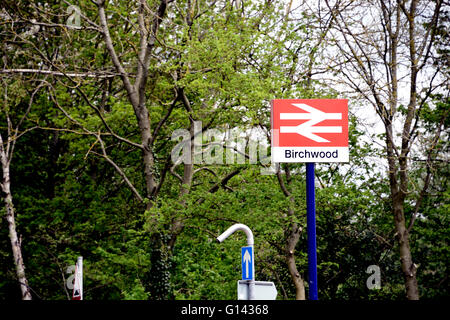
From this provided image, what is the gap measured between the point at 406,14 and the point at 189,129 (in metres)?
8.12

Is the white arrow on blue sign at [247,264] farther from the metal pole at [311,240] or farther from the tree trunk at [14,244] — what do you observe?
the tree trunk at [14,244]

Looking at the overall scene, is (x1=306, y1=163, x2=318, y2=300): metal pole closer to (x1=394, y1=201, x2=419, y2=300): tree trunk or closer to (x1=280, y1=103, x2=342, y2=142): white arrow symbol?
(x1=280, y1=103, x2=342, y2=142): white arrow symbol

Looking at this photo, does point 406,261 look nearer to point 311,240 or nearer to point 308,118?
point 311,240

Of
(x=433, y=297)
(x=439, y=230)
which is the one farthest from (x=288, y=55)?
(x=433, y=297)

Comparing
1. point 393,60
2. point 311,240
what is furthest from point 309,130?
point 393,60

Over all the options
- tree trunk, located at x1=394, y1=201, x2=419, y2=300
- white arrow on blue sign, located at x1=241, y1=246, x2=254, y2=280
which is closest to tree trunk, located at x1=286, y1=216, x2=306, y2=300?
tree trunk, located at x1=394, y1=201, x2=419, y2=300

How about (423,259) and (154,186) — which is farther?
(423,259)

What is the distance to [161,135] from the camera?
23344 millimetres

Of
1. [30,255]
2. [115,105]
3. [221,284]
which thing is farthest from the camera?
[30,255]

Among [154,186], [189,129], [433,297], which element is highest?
[189,129]

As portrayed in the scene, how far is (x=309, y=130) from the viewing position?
671cm

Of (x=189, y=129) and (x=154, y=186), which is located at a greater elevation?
(x=189, y=129)

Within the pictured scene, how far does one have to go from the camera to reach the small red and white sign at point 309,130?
6703mm
